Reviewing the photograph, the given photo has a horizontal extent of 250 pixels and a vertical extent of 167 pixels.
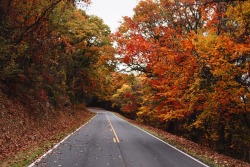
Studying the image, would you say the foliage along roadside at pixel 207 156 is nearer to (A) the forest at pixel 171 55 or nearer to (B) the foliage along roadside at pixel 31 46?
(A) the forest at pixel 171 55

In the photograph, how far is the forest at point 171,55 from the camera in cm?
1240

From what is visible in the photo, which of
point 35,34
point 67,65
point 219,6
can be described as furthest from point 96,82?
point 219,6

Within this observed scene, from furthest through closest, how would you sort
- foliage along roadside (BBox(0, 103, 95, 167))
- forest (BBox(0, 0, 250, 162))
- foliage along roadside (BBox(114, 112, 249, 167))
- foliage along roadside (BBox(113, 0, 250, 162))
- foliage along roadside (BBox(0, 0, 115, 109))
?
foliage along roadside (BBox(0, 0, 115, 109)) → forest (BBox(0, 0, 250, 162)) → foliage along roadside (BBox(113, 0, 250, 162)) → foliage along roadside (BBox(114, 112, 249, 167)) → foliage along roadside (BBox(0, 103, 95, 167))

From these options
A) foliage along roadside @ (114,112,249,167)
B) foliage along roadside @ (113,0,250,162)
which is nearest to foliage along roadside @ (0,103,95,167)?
foliage along roadside @ (114,112,249,167)

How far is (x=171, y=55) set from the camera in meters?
14.8

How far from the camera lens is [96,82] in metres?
39.5

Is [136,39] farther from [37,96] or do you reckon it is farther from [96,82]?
[96,82]

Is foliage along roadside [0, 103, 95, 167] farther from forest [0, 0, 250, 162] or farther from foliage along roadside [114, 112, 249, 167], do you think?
foliage along roadside [114, 112, 249, 167]

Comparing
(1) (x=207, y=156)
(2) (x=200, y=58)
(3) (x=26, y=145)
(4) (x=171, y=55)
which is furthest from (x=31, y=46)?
(1) (x=207, y=156)

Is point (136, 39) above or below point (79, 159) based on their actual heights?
above

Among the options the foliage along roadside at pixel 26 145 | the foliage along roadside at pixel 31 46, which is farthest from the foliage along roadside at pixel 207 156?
the foliage along roadside at pixel 31 46

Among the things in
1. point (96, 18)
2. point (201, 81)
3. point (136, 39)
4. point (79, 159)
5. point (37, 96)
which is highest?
point (96, 18)

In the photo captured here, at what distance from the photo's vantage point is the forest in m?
12.4

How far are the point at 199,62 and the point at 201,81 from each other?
1163 mm
